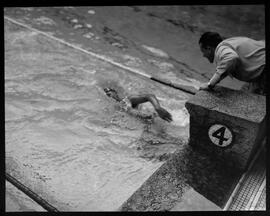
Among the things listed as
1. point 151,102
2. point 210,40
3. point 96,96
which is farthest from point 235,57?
point 96,96

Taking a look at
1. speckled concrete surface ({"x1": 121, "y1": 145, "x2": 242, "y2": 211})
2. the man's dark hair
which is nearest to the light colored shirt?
the man's dark hair

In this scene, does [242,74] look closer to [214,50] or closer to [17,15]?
[214,50]

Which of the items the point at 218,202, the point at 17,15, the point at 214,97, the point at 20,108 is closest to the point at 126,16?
the point at 17,15

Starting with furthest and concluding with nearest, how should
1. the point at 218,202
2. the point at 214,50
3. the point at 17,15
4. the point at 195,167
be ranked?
the point at 17,15
the point at 214,50
the point at 195,167
the point at 218,202

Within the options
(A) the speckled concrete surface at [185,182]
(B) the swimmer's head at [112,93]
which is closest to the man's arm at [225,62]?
(A) the speckled concrete surface at [185,182]

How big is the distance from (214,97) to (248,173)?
812 mm

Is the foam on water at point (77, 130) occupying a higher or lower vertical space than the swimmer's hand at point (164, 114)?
lower

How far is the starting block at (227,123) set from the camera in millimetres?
3455

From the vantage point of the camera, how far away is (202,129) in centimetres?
369

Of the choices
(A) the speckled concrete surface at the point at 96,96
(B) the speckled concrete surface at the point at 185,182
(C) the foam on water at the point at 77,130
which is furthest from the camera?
(C) the foam on water at the point at 77,130

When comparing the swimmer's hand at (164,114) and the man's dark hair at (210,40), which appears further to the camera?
the swimmer's hand at (164,114)

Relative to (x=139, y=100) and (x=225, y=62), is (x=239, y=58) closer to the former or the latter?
(x=225, y=62)

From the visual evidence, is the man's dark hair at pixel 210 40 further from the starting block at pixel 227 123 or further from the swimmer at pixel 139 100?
the swimmer at pixel 139 100

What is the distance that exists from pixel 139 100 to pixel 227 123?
1.80m
